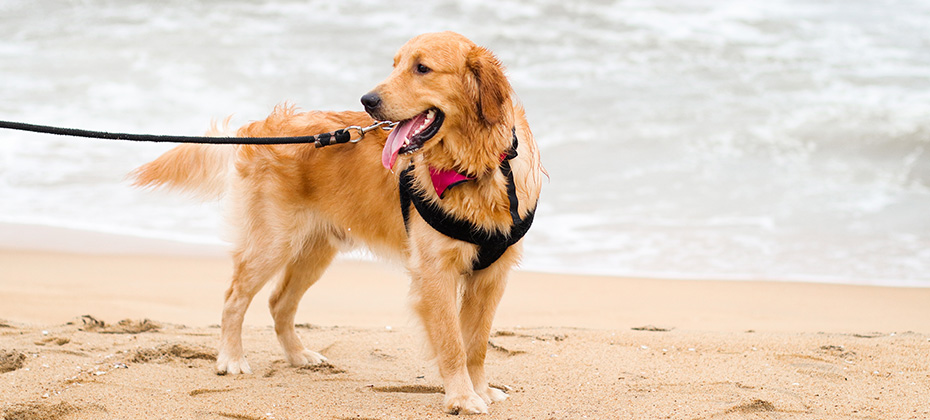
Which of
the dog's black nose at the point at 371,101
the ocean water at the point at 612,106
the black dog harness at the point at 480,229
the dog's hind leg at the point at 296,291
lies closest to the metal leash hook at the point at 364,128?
the black dog harness at the point at 480,229

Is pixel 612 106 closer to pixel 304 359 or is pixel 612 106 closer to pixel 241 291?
pixel 304 359

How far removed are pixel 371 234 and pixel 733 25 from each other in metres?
13.5

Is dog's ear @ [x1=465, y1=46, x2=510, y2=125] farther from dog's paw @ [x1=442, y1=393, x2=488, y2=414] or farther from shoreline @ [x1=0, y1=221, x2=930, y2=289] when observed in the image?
shoreline @ [x1=0, y1=221, x2=930, y2=289]

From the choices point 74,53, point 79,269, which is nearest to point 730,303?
point 79,269

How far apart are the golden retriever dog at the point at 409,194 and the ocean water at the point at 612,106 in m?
0.80

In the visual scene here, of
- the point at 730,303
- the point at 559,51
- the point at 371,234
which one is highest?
the point at 559,51

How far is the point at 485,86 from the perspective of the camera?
3.32 meters

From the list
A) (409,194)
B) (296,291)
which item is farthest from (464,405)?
(296,291)

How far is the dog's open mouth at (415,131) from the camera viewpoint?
10.8 feet

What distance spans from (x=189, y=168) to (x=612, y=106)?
28.6 feet

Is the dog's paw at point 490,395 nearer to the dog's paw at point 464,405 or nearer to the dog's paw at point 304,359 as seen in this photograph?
the dog's paw at point 464,405

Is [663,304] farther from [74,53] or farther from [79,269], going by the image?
[74,53]

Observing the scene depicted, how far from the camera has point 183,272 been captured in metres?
6.77

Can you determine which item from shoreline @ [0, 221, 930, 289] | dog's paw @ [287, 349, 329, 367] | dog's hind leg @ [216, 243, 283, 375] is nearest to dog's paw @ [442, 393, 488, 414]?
dog's paw @ [287, 349, 329, 367]
